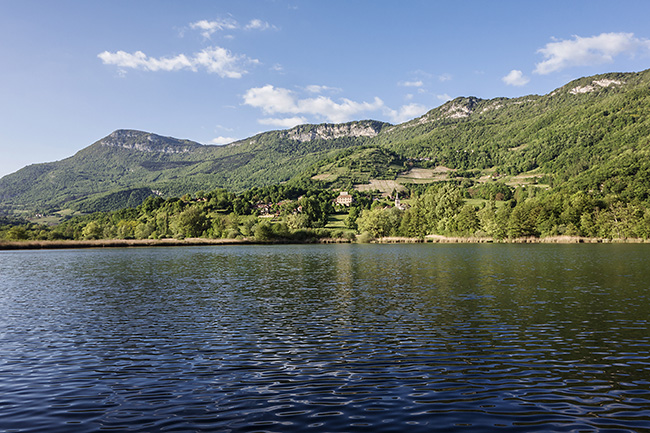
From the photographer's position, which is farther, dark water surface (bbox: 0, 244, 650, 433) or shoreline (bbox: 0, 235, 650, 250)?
shoreline (bbox: 0, 235, 650, 250)

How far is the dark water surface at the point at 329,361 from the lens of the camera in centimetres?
1322

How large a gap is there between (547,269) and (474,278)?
17813 mm

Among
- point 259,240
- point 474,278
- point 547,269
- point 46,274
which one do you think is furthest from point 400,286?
point 259,240

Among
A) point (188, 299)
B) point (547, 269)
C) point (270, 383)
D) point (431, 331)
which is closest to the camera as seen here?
point (270, 383)

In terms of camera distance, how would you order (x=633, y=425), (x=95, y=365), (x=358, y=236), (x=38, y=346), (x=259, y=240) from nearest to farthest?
(x=633, y=425) → (x=95, y=365) → (x=38, y=346) → (x=259, y=240) → (x=358, y=236)

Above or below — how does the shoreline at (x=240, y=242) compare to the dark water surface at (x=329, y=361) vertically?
above

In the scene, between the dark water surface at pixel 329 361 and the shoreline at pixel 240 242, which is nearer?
the dark water surface at pixel 329 361

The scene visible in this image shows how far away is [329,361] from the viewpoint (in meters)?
19.3

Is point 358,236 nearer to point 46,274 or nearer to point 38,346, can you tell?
point 46,274

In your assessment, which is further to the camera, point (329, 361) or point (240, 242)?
point (240, 242)

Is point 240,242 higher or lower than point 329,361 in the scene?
higher

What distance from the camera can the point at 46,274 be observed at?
62406mm

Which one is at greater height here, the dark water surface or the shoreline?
the shoreline

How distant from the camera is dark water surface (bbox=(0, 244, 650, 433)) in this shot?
1322 centimetres
